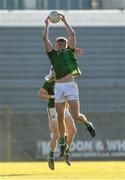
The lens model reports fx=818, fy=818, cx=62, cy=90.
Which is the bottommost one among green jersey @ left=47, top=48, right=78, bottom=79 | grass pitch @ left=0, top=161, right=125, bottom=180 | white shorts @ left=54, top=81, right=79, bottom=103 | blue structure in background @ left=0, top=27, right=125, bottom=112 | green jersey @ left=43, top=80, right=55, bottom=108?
blue structure in background @ left=0, top=27, right=125, bottom=112

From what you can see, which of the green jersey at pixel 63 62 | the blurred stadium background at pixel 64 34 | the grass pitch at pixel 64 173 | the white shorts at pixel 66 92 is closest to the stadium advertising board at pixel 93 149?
the grass pitch at pixel 64 173

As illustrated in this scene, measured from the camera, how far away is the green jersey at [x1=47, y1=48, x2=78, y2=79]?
12.1 metres

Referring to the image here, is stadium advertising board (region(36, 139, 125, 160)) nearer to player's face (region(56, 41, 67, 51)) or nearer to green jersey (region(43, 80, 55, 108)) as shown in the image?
green jersey (region(43, 80, 55, 108))

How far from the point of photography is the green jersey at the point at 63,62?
12117 millimetres

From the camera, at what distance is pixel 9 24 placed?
82.4 m

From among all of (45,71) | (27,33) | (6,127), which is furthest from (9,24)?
(6,127)

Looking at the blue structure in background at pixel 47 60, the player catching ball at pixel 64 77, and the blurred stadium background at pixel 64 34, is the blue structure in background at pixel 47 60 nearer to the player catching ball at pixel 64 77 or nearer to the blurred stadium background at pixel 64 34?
the blurred stadium background at pixel 64 34

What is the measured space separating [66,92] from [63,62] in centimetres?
45

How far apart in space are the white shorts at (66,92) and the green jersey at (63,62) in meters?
0.15

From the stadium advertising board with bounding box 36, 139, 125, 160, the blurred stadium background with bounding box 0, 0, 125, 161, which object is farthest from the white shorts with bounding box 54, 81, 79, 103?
the blurred stadium background with bounding box 0, 0, 125, 161

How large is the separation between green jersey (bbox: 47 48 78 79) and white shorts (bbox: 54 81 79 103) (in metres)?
0.15

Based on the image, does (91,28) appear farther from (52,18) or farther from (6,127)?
(52,18)

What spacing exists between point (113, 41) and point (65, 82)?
6995 centimetres

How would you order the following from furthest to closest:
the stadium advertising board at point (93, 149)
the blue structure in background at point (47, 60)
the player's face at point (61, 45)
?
the blue structure in background at point (47, 60), the stadium advertising board at point (93, 149), the player's face at point (61, 45)
